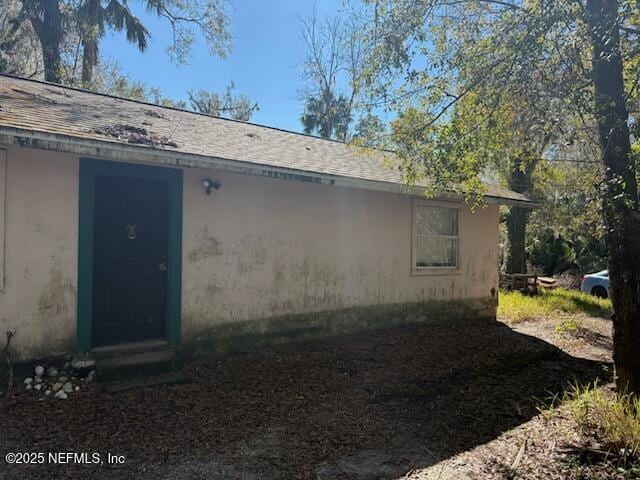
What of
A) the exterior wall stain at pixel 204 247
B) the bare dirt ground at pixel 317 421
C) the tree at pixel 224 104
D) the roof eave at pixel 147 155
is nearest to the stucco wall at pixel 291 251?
the exterior wall stain at pixel 204 247

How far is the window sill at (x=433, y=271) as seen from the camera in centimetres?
853

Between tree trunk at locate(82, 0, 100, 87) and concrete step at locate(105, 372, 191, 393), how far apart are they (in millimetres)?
14424

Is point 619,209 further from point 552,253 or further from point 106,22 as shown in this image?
point 552,253

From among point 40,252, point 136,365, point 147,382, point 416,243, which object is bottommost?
point 147,382

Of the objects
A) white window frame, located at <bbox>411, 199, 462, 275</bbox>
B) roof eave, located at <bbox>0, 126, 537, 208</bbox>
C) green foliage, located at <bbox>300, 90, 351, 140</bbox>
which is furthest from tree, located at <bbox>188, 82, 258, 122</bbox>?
roof eave, located at <bbox>0, 126, 537, 208</bbox>

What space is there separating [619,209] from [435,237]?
4.46 m

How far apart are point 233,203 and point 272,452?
11.8ft

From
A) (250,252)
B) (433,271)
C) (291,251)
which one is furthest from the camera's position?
(433,271)

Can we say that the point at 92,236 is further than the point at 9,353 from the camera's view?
Yes

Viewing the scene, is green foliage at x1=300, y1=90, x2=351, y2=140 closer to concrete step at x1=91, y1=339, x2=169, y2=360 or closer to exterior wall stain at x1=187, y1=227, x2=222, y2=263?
exterior wall stain at x1=187, y1=227, x2=222, y2=263

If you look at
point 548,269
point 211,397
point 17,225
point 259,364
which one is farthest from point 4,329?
point 548,269

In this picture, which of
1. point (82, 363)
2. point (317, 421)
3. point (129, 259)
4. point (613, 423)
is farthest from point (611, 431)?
point (129, 259)

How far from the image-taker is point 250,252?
256 inches

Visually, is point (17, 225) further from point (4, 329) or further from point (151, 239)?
point (151, 239)
